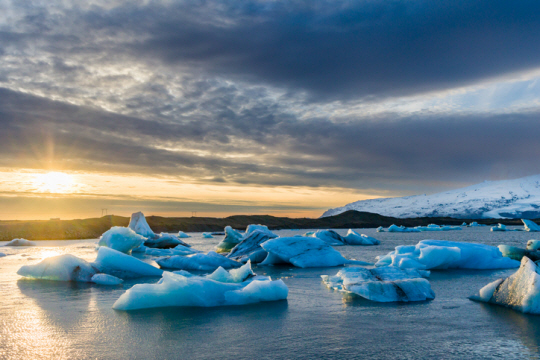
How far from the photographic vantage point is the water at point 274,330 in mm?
4031

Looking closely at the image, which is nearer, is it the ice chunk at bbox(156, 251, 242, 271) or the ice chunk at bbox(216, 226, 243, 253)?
the ice chunk at bbox(156, 251, 242, 271)

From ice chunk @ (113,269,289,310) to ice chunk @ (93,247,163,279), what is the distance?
4100mm

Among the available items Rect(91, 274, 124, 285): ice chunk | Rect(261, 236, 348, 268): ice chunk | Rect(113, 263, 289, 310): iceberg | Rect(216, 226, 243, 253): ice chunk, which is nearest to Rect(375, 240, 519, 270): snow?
Rect(261, 236, 348, 268): ice chunk

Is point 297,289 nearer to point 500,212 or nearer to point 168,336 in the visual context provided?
point 168,336

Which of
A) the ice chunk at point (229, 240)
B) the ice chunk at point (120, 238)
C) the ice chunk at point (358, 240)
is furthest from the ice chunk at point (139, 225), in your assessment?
the ice chunk at point (358, 240)

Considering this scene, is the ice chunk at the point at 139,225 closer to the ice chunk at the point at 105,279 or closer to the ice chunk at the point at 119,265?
the ice chunk at the point at 119,265

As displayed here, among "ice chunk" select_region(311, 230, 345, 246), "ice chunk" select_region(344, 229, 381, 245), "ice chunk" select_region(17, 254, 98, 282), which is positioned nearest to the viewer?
"ice chunk" select_region(17, 254, 98, 282)

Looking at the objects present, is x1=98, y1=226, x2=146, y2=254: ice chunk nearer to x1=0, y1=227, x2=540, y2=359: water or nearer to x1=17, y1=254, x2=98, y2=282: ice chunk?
x1=17, y1=254, x2=98, y2=282: ice chunk

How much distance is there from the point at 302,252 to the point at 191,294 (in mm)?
7359

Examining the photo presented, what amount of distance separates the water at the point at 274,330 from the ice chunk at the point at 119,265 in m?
2.70

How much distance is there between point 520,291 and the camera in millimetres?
6078

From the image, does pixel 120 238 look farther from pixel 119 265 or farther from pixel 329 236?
pixel 329 236

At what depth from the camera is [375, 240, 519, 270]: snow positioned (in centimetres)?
1169

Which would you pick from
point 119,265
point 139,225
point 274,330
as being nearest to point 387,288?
point 274,330
